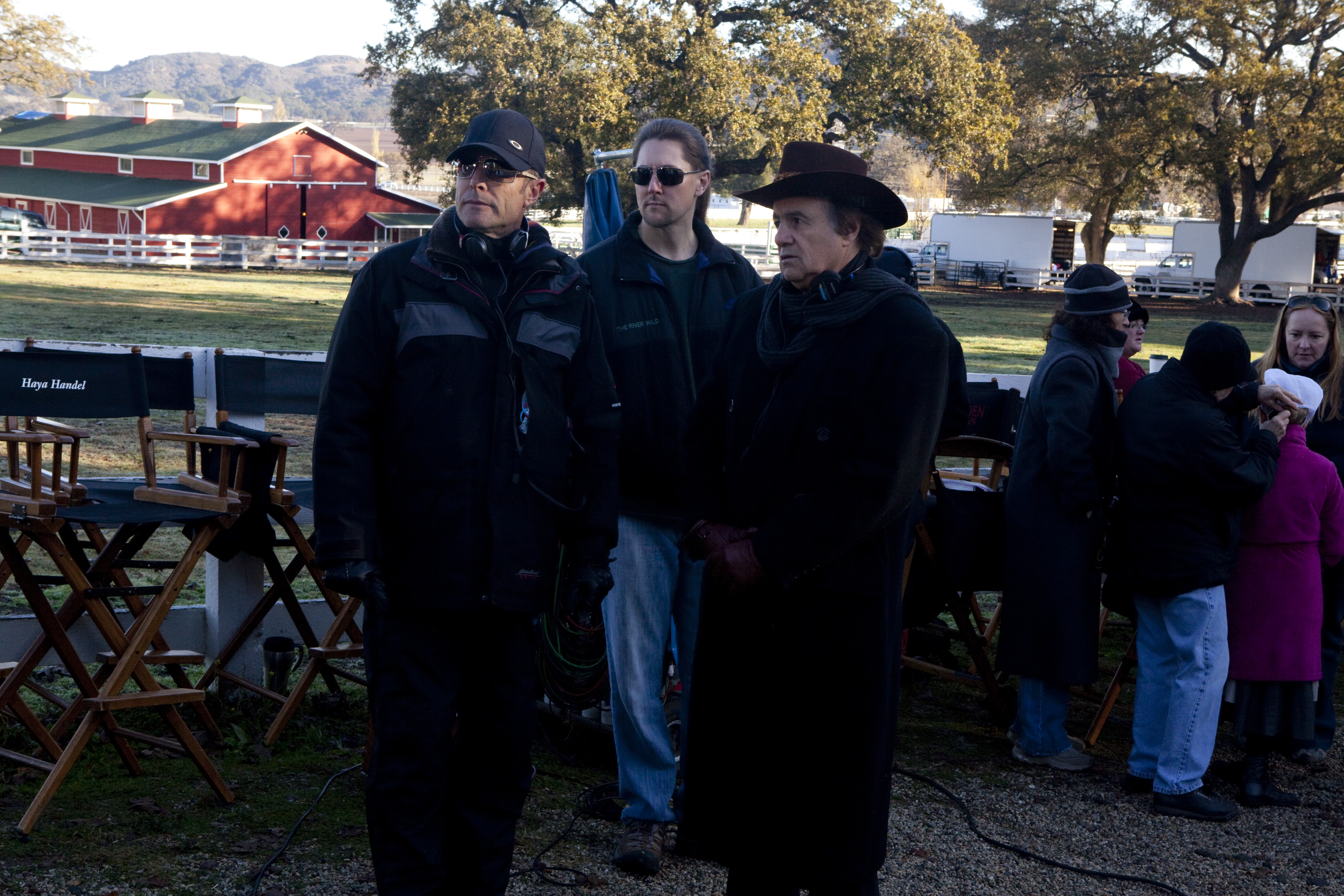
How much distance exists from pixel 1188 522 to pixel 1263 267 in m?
44.6

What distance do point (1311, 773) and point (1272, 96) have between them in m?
35.9

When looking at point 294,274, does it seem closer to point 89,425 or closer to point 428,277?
point 89,425

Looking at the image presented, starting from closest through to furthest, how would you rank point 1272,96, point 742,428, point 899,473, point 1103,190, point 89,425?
1. point 899,473
2. point 742,428
3. point 89,425
4. point 1272,96
5. point 1103,190

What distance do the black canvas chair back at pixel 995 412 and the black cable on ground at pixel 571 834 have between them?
2.93m

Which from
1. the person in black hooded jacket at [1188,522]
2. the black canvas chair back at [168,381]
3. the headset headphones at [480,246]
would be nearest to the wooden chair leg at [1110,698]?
the person in black hooded jacket at [1188,522]

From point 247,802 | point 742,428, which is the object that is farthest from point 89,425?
point 742,428

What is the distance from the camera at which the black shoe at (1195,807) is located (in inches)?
170

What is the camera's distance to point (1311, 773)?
483cm

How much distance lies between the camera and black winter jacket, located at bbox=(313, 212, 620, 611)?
291 centimetres

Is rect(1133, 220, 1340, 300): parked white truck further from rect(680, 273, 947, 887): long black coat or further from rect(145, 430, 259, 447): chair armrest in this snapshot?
rect(680, 273, 947, 887): long black coat

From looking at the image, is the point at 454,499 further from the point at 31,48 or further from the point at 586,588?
the point at 31,48

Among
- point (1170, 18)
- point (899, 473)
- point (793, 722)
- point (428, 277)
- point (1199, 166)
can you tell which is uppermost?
point (1170, 18)

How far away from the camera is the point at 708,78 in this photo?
3359 centimetres

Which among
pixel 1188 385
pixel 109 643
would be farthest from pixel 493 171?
pixel 1188 385
